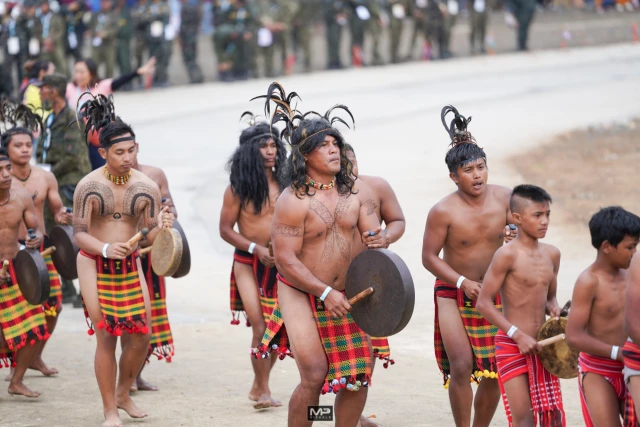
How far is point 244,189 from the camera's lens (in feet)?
27.7

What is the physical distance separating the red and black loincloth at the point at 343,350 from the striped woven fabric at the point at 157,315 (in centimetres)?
231

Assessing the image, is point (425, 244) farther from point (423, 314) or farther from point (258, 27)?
point (258, 27)

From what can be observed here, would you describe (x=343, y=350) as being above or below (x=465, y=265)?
below

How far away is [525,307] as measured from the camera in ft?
20.6

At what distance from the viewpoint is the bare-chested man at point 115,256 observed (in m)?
7.56

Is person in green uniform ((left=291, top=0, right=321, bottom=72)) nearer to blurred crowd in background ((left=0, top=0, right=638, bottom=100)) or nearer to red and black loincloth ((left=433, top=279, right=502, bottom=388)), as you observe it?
blurred crowd in background ((left=0, top=0, right=638, bottom=100))

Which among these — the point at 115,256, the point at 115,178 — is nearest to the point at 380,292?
the point at 115,256

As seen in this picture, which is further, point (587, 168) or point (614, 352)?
point (587, 168)

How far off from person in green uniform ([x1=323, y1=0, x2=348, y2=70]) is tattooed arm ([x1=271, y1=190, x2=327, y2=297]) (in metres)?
20.8

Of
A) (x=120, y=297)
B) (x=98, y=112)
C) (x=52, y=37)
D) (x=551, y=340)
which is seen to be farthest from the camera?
(x=52, y=37)

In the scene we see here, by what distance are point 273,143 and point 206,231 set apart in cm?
596

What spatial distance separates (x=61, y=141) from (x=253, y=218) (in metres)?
2.94

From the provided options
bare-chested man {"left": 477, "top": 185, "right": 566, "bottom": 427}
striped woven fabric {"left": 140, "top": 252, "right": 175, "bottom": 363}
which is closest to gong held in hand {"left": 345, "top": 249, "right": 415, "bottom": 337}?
bare-chested man {"left": 477, "top": 185, "right": 566, "bottom": 427}

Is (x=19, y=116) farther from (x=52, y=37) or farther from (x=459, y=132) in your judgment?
(x=52, y=37)
